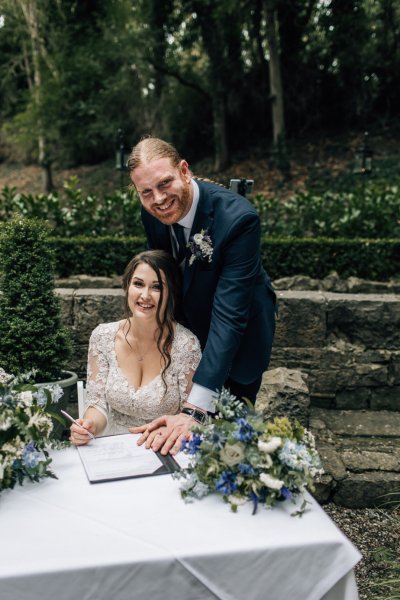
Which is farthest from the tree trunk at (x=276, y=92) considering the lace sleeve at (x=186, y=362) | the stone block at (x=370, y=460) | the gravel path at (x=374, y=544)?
the lace sleeve at (x=186, y=362)

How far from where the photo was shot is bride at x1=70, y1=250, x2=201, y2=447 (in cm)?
266

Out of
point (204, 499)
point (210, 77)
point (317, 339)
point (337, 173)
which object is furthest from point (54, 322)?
point (210, 77)

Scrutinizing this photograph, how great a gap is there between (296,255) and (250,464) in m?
4.93

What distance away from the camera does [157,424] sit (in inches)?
78.0

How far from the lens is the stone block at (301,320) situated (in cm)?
433

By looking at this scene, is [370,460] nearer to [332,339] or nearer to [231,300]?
[332,339]

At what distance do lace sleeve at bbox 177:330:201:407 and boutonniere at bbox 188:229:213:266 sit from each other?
1.47 feet

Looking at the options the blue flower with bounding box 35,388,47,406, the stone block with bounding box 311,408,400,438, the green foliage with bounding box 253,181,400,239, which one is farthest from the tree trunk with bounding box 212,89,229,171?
the blue flower with bounding box 35,388,47,406

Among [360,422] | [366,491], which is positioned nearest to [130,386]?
[366,491]

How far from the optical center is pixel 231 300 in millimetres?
2383

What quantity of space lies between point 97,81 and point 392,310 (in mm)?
16335

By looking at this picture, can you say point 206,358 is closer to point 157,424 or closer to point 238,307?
point 238,307

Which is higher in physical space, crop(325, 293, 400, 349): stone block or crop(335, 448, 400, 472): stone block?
crop(325, 293, 400, 349): stone block

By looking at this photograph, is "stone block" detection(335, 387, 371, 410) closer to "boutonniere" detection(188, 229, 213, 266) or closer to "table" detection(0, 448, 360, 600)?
"boutonniere" detection(188, 229, 213, 266)
